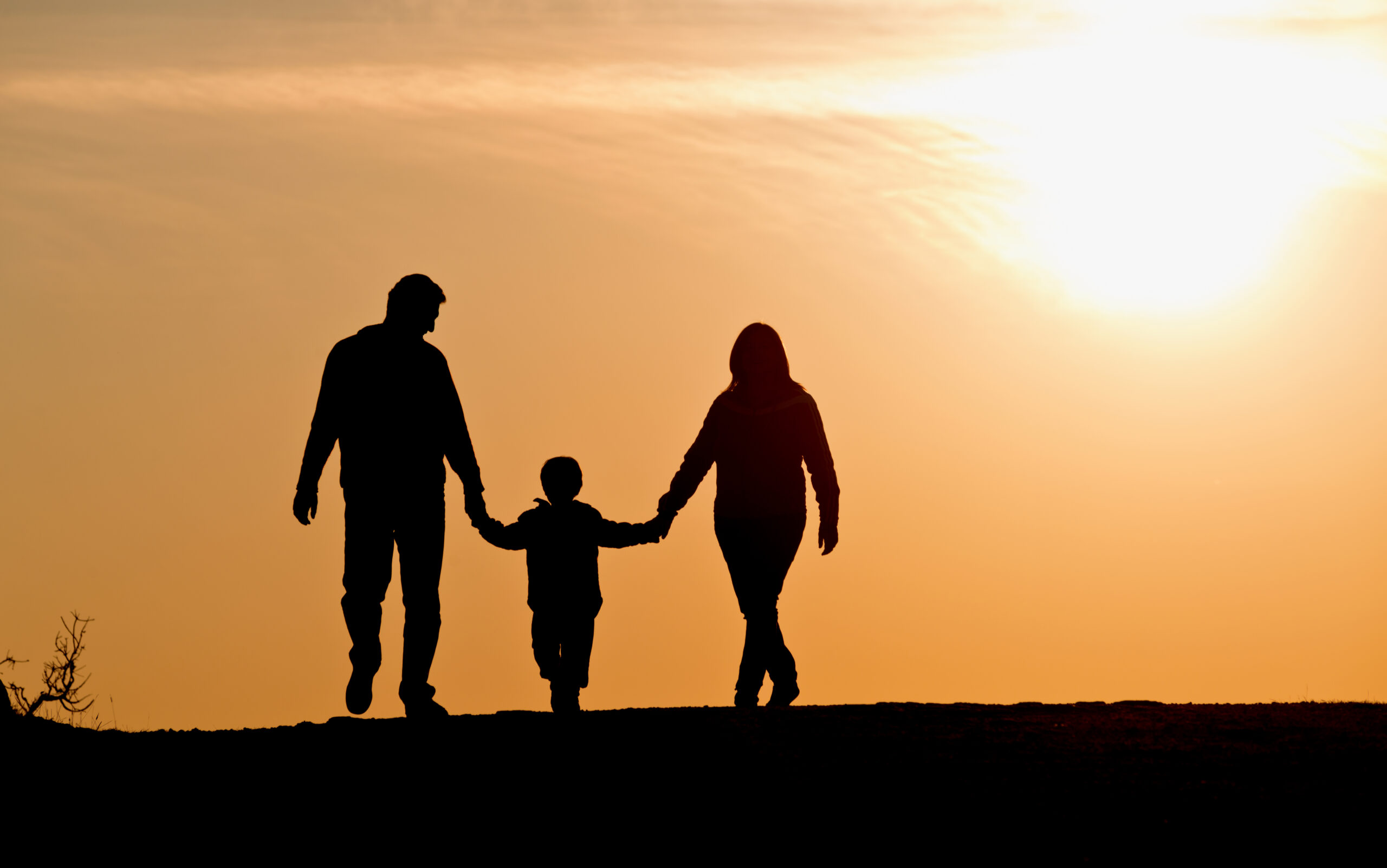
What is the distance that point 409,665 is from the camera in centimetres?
961

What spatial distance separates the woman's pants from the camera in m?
10.7

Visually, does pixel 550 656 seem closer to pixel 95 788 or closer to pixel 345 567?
pixel 345 567

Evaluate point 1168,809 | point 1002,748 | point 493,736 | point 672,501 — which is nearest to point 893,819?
point 1168,809

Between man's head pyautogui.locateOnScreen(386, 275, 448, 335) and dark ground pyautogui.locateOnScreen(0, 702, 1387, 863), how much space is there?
7.23 feet

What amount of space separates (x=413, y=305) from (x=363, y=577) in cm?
153

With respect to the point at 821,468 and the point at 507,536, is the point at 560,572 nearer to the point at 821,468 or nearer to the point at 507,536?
the point at 507,536

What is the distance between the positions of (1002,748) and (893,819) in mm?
1589

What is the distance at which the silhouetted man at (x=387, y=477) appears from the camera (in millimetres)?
9492

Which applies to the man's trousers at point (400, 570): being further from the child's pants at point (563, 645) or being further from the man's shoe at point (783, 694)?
the man's shoe at point (783, 694)

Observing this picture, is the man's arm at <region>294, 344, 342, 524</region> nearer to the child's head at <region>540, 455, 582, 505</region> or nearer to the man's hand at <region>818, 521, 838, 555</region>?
the child's head at <region>540, 455, 582, 505</region>

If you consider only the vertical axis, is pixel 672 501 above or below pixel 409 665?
above

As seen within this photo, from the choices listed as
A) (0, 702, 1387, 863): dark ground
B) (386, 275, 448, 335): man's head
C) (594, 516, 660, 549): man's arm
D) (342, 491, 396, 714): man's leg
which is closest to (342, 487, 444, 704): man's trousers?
(342, 491, 396, 714): man's leg

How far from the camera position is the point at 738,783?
7.20 metres

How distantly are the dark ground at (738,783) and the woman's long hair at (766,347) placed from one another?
8.29ft
